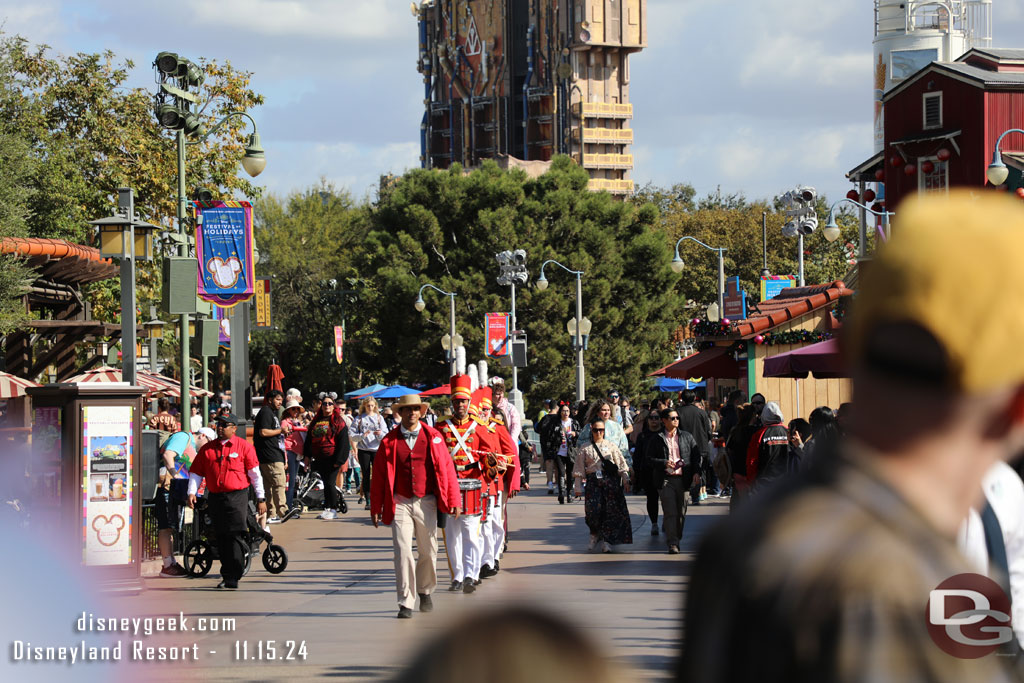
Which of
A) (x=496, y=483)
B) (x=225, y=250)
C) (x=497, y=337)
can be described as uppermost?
(x=225, y=250)

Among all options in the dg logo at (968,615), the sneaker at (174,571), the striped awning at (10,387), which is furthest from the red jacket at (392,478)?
the striped awning at (10,387)

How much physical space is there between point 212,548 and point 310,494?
25.3 ft

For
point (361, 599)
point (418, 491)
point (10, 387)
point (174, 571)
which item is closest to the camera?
point (418, 491)

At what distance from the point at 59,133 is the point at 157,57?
19.6 metres

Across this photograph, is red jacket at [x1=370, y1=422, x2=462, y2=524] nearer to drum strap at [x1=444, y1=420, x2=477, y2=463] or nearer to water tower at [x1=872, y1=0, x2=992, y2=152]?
drum strap at [x1=444, y1=420, x2=477, y2=463]

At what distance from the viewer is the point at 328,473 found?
22.1m

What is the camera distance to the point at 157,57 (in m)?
18.9

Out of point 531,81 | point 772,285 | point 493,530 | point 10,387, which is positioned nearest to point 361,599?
point 493,530

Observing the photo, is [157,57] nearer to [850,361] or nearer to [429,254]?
[850,361]

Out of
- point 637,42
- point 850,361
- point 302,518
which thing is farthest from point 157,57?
point 637,42

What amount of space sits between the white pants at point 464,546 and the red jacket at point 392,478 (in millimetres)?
A: 1057

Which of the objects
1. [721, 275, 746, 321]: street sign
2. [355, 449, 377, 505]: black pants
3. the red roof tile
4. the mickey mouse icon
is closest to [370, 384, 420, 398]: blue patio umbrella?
[721, 275, 746, 321]: street sign

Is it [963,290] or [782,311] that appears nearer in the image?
[963,290]

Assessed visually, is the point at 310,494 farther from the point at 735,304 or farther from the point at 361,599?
the point at 735,304
